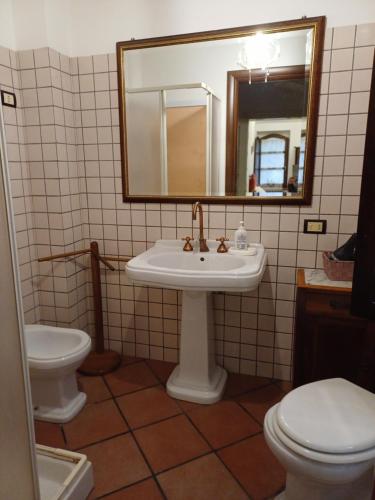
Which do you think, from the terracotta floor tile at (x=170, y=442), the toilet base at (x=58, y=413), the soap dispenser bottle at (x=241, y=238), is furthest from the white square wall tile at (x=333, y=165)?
the toilet base at (x=58, y=413)

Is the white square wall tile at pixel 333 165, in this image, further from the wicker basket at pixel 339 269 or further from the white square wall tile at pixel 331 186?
the wicker basket at pixel 339 269

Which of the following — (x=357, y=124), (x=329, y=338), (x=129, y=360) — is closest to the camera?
(x=329, y=338)

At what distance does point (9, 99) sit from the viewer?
1937mm

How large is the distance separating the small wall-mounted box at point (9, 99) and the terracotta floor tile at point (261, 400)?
6.94 feet

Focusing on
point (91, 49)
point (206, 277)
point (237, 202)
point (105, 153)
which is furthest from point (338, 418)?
point (91, 49)

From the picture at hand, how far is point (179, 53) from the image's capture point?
6.36 feet

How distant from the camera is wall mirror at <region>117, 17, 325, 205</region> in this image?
1796 millimetres

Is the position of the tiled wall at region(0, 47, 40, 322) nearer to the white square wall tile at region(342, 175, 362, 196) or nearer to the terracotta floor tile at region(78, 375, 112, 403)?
the terracotta floor tile at region(78, 375, 112, 403)

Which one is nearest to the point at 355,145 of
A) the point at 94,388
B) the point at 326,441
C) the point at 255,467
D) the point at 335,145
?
the point at 335,145

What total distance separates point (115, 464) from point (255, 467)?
2.03 ft

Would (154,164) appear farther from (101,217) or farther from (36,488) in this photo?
(36,488)

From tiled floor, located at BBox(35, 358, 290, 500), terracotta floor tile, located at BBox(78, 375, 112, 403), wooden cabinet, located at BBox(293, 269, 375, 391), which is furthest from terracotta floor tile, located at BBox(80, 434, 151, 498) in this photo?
wooden cabinet, located at BBox(293, 269, 375, 391)

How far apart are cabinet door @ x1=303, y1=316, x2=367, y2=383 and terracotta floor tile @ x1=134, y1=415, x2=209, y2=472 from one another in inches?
24.7

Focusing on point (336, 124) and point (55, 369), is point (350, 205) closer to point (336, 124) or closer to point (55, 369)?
point (336, 124)
